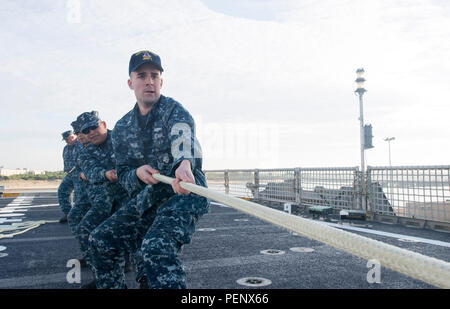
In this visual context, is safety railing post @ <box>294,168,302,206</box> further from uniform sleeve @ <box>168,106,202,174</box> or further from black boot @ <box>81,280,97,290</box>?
uniform sleeve @ <box>168,106,202,174</box>

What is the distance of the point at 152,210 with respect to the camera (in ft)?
7.66

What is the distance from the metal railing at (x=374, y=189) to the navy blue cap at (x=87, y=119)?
5.74 m

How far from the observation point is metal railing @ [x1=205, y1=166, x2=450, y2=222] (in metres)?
6.16

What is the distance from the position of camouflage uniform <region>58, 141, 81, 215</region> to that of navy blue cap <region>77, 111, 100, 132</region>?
3119mm

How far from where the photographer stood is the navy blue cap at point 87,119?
384cm

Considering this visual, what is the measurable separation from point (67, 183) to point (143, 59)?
18.5 feet

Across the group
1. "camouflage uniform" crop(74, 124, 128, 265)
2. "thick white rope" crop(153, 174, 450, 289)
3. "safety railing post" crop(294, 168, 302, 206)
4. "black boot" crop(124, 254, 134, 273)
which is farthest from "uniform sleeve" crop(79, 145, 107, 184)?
"safety railing post" crop(294, 168, 302, 206)

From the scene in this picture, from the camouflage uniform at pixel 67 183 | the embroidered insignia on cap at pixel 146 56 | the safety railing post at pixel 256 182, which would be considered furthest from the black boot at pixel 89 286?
the safety railing post at pixel 256 182

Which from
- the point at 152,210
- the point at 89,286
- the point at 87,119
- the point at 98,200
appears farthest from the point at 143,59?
the point at 89,286

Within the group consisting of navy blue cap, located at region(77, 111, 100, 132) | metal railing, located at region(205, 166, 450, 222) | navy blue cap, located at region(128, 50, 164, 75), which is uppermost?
navy blue cap, located at region(128, 50, 164, 75)

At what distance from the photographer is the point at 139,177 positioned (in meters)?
2.27

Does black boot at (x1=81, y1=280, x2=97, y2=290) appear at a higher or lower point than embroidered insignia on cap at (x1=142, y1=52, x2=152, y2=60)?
lower

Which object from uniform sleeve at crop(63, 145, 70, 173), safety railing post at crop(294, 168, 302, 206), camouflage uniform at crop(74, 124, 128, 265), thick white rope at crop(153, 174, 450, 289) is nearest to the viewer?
Result: thick white rope at crop(153, 174, 450, 289)
